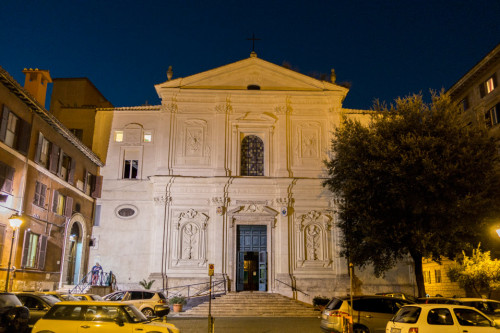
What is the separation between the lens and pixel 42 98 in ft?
84.5

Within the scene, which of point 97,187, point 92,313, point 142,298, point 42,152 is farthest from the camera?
point 97,187

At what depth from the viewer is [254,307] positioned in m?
24.8

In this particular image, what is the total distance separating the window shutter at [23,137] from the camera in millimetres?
21188

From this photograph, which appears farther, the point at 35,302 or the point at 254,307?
the point at 254,307

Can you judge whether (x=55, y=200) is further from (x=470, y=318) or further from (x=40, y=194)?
(x=470, y=318)

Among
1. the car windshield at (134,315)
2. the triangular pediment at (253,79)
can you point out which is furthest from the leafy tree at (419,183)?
the car windshield at (134,315)

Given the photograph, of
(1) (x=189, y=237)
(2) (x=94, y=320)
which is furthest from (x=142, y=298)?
(2) (x=94, y=320)

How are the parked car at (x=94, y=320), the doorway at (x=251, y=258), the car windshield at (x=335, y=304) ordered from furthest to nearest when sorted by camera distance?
the doorway at (x=251, y=258) → the car windshield at (x=335, y=304) → the parked car at (x=94, y=320)

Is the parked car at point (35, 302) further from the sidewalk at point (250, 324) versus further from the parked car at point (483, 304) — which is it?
the parked car at point (483, 304)

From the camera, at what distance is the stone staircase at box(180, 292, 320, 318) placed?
24.0m

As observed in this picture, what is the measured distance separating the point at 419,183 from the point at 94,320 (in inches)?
550

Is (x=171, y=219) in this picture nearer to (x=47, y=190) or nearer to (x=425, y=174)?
(x=47, y=190)

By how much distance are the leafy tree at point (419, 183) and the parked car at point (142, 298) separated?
8967 mm

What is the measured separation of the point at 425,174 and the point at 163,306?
11.8 meters
